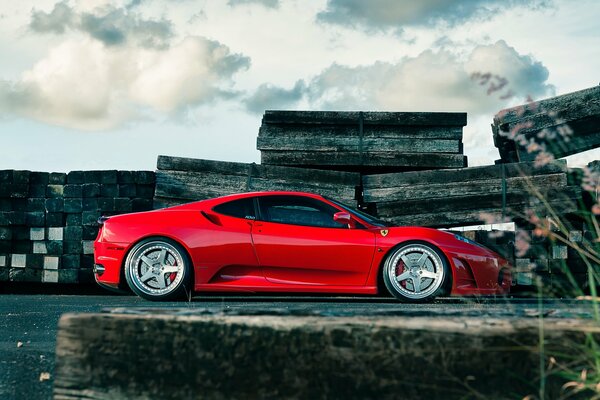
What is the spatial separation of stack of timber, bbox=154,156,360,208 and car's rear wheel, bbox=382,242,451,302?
2.94 m

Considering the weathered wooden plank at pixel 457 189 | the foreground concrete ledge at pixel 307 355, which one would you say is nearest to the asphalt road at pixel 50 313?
the foreground concrete ledge at pixel 307 355

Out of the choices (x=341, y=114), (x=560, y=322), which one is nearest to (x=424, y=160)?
(x=341, y=114)

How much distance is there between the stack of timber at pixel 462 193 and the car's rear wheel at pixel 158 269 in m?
3.60

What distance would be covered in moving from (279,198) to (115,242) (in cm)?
186

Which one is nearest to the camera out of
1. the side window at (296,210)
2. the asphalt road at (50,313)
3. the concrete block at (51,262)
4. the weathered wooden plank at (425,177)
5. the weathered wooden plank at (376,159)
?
the asphalt road at (50,313)

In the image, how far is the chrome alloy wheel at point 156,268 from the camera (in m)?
8.73

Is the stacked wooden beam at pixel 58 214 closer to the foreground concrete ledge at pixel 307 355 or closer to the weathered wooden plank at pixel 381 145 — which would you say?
the weathered wooden plank at pixel 381 145

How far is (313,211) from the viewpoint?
29.3 feet

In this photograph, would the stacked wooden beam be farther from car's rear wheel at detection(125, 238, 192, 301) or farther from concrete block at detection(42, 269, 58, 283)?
car's rear wheel at detection(125, 238, 192, 301)

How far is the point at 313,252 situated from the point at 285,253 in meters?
0.30

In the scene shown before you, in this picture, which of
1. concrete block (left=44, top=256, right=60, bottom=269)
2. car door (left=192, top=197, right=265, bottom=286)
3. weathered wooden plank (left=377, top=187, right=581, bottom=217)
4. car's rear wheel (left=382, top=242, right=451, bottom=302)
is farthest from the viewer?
concrete block (left=44, top=256, right=60, bottom=269)

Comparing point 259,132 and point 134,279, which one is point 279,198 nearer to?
point 134,279

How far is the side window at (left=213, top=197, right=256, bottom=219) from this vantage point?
890 centimetres

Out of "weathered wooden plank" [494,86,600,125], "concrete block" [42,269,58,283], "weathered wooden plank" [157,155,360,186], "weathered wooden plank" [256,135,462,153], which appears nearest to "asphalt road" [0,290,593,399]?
"concrete block" [42,269,58,283]
